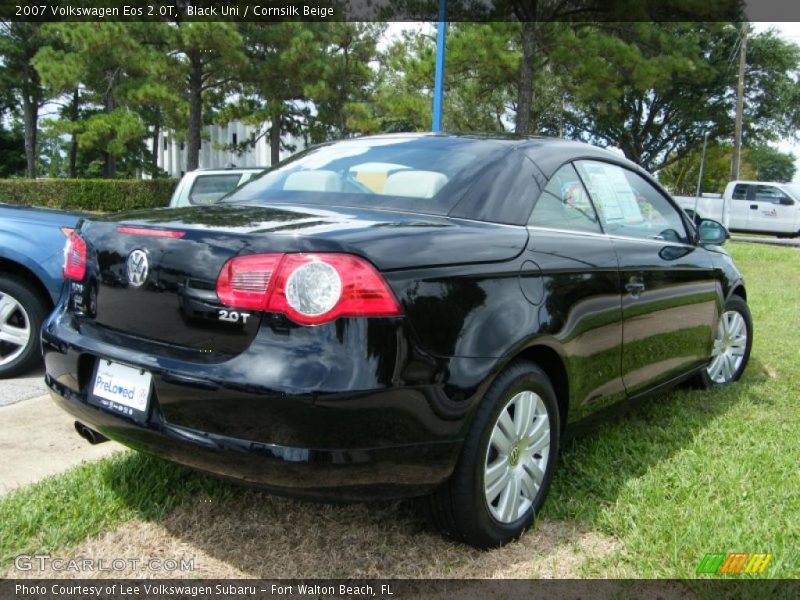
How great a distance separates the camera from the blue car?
4.54m

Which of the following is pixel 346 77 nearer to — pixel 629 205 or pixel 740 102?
pixel 740 102

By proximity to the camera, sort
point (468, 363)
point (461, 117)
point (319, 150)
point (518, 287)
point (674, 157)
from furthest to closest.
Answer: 1. point (674, 157)
2. point (461, 117)
3. point (319, 150)
4. point (518, 287)
5. point (468, 363)

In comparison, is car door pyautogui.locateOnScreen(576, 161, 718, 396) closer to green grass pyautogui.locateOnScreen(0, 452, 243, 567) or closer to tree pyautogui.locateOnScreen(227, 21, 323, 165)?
green grass pyautogui.locateOnScreen(0, 452, 243, 567)

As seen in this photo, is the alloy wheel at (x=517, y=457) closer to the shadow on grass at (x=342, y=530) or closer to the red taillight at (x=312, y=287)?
the shadow on grass at (x=342, y=530)

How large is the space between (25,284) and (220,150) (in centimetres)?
2647

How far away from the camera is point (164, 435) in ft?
7.39

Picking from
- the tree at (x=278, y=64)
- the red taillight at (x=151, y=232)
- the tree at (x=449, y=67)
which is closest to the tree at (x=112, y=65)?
the tree at (x=278, y=64)

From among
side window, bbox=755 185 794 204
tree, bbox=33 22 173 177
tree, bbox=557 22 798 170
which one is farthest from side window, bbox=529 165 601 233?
side window, bbox=755 185 794 204

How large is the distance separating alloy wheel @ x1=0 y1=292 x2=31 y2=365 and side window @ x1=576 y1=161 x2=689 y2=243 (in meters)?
3.50

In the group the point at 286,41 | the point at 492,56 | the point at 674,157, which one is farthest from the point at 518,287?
the point at 674,157

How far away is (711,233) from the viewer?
13.9ft

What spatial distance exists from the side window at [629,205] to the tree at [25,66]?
99.7 feet

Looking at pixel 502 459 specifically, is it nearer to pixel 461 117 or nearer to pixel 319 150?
pixel 319 150

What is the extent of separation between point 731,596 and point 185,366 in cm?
187
